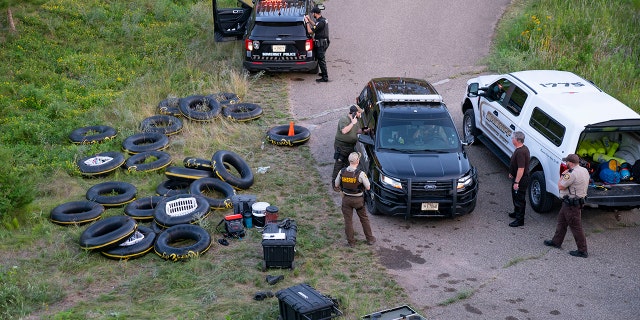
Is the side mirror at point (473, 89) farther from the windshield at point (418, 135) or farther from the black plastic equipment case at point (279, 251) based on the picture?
the black plastic equipment case at point (279, 251)

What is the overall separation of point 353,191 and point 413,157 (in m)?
1.85

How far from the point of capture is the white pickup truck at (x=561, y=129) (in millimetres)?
11500

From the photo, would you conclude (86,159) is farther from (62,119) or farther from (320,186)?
(320,186)

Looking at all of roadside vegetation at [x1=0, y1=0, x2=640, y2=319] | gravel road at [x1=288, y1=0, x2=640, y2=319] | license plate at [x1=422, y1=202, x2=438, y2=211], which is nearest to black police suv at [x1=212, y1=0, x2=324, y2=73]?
roadside vegetation at [x1=0, y1=0, x2=640, y2=319]

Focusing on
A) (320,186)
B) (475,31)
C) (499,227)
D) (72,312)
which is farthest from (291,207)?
(475,31)

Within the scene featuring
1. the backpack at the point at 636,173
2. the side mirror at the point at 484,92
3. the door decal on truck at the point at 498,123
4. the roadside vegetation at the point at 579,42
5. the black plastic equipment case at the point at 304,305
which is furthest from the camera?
the roadside vegetation at the point at 579,42

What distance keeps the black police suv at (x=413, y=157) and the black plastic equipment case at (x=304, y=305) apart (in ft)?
10.9

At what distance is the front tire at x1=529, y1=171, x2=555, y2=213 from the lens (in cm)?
1215

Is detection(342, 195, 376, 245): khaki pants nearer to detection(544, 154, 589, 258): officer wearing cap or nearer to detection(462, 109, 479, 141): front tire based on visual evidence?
detection(544, 154, 589, 258): officer wearing cap

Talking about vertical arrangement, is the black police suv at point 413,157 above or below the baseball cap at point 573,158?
below

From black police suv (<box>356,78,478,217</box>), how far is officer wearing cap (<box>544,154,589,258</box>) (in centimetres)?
154

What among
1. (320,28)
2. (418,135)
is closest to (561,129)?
(418,135)

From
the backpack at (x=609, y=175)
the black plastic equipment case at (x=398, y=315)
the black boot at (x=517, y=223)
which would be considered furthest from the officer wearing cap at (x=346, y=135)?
the black plastic equipment case at (x=398, y=315)

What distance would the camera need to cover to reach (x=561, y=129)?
1186cm
